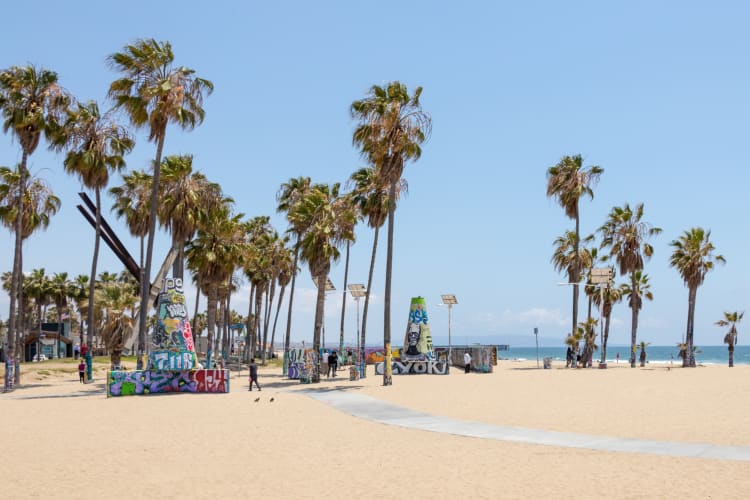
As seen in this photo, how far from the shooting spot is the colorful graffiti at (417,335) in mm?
40906

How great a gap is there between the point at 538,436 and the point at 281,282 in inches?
2205

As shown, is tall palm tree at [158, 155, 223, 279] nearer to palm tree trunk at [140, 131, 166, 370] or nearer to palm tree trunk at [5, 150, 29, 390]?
palm tree trunk at [140, 131, 166, 370]

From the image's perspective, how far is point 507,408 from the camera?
21.9m

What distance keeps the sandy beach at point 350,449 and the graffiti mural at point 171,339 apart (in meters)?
2.16

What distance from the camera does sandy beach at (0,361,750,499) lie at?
10.9 m

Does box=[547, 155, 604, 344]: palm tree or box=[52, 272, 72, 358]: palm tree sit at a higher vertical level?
box=[547, 155, 604, 344]: palm tree

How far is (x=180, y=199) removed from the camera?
38.2 m

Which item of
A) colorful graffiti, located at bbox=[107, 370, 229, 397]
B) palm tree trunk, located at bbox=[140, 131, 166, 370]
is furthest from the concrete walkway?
palm tree trunk, located at bbox=[140, 131, 166, 370]

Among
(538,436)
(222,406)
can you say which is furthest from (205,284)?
(538,436)

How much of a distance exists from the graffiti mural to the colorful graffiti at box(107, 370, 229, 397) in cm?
35

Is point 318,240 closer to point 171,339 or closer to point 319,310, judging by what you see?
point 319,310

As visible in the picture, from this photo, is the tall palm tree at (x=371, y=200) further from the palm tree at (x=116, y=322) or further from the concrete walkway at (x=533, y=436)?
the concrete walkway at (x=533, y=436)

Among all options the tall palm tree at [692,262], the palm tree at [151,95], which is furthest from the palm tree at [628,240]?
the palm tree at [151,95]

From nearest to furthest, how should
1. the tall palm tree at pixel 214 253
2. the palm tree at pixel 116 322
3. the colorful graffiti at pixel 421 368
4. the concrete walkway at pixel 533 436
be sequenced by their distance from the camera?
the concrete walkway at pixel 533 436, the colorful graffiti at pixel 421 368, the palm tree at pixel 116 322, the tall palm tree at pixel 214 253
